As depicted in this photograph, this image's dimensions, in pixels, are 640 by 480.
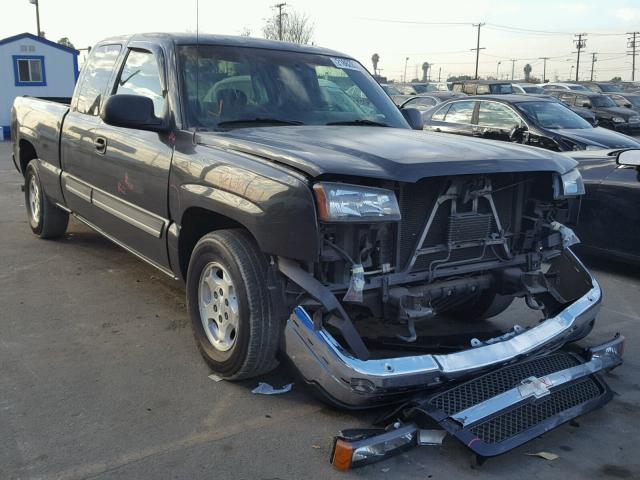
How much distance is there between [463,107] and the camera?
1191 cm

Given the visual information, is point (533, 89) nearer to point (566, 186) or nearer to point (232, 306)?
point (566, 186)

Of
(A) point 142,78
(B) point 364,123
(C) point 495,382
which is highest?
(A) point 142,78

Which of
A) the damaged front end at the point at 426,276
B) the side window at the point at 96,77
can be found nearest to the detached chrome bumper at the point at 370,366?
the damaged front end at the point at 426,276

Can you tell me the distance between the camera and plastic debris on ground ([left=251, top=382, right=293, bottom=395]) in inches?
146

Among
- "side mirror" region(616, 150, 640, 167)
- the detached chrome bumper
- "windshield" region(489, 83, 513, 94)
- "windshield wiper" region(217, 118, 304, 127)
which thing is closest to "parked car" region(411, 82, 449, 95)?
"windshield" region(489, 83, 513, 94)

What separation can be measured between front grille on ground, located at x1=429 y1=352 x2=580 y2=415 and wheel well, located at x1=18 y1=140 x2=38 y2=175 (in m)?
5.47

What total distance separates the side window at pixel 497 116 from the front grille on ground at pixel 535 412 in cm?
797

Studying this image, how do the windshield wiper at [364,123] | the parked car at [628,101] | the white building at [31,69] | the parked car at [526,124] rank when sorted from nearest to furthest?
the windshield wiper at [364,123], the parked car at [526,124], the white building at [31,69], the parked car at [628,101]

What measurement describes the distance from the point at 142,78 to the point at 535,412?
3.36 m

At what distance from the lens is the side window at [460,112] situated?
11.7 metres

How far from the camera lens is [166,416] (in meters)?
3.41

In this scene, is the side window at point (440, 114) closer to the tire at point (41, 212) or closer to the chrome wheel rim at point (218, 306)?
the tire at point (41, 212)

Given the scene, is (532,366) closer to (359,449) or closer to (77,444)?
(359,449)

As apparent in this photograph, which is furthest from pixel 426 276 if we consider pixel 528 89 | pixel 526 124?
pixel 528 89
